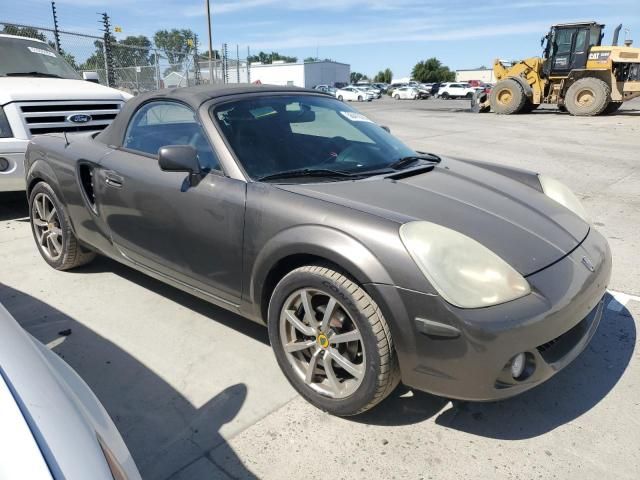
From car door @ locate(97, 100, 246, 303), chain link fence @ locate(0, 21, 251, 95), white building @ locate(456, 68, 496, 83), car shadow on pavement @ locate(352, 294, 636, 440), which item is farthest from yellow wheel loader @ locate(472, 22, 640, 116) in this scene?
white building @ locate(456, 68, 496, 83)

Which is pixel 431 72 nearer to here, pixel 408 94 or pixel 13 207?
pixel 408 94

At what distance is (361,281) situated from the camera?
6.96ft

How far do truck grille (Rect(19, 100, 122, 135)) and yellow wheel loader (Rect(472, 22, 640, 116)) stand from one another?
57.0 ft

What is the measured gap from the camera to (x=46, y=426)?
4.06 feet

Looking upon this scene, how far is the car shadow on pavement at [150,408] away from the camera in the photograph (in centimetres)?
212

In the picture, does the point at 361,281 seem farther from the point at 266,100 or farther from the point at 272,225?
the point at 266,100

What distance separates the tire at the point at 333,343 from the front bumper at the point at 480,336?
8 centimetres

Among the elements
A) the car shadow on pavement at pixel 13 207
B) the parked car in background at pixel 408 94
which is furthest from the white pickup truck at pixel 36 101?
the parked car in background at pixel 408 94

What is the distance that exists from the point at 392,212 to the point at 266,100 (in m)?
1.33

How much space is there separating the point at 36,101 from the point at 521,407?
18.2 ft

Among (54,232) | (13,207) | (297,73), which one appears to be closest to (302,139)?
(54,232)

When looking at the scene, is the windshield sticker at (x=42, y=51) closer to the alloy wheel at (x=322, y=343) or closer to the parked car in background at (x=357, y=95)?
the alloy wheel at (x=322, y=343)

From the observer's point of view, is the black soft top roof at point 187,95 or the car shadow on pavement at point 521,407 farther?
the black soft top roof at point 187,95

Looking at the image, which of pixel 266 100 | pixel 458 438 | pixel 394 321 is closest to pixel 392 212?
pixel 394 321
